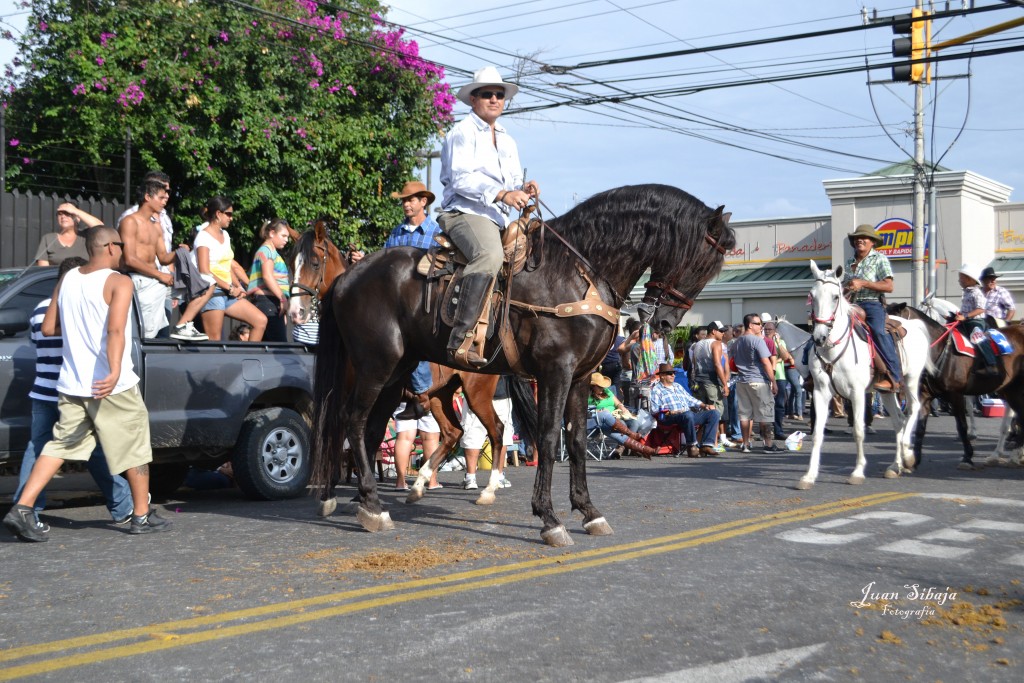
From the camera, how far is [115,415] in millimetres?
7879

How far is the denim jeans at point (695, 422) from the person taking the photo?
55.1ft

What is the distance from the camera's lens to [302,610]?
5500mm

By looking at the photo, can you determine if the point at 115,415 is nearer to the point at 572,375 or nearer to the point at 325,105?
the point at 572,375

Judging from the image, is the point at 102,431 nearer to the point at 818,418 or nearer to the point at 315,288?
the point at 315,288

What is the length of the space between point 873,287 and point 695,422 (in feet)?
18.0

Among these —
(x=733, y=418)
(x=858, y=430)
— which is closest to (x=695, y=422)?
(x=733, y=418)

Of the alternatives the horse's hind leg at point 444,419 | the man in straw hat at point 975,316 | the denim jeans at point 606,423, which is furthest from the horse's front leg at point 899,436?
the horse's hind leg at point 444,419

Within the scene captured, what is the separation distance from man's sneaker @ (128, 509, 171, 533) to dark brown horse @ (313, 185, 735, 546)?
1513mm

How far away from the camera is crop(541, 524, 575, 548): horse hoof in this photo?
7355 mm

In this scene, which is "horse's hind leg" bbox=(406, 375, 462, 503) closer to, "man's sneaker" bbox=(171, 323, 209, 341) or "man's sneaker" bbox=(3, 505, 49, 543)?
"man's sneaker" bbox=(171, 323, 209, 341)

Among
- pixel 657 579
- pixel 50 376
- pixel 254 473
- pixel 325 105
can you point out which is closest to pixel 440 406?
pixel 254 473

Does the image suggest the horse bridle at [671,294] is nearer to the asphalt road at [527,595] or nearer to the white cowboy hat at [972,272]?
the asphalt road at [527,595]

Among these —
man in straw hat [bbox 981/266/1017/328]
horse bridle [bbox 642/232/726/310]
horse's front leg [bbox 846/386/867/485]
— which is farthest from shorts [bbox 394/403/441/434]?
man in straw hat [bbox 981/266/1017/328]

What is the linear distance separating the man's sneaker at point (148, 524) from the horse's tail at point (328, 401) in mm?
1219
